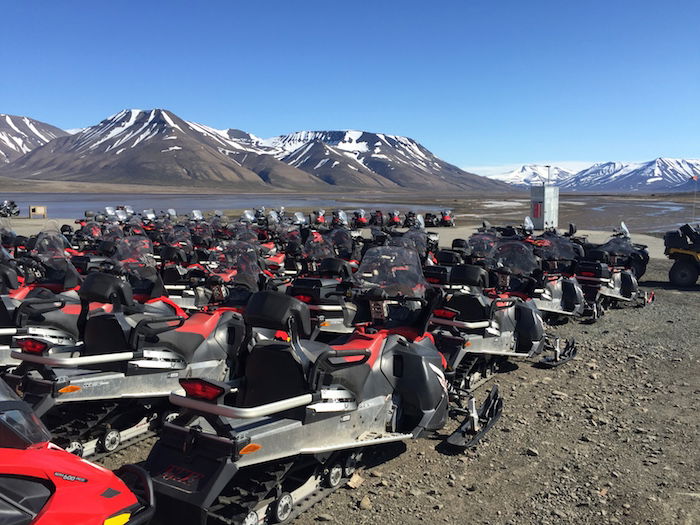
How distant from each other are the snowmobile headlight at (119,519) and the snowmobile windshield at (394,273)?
386cm

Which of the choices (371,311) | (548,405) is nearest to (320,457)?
(371,311)

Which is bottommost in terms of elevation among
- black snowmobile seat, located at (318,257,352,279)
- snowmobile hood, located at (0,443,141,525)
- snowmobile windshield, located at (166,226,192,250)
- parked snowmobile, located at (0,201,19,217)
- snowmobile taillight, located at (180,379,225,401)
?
snowmobile hood, located at (0,443,141,525)

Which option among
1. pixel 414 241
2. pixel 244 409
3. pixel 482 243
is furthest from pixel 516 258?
pixel 244 409

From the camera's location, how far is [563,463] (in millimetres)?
5773

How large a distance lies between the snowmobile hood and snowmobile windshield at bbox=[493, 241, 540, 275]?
8223 millimetres

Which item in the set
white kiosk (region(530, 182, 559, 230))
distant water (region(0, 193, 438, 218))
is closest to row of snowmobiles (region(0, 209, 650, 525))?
white kiosk (region(530, 182, 559, 230))

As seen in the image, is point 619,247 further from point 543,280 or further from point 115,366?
point 115,366

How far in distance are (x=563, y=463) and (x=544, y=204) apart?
1159 inches

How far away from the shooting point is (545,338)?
9438mm

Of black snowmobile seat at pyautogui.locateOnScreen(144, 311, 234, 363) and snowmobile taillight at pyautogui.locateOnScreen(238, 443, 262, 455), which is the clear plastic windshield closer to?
black snowmobile seat at pyautogui.locateOnScreen(144, 311, 234, 363)

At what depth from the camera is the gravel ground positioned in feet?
16.1

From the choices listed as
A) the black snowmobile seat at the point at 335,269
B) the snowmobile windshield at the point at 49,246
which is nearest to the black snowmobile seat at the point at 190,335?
the black snowmobile seat at the point at 335,269

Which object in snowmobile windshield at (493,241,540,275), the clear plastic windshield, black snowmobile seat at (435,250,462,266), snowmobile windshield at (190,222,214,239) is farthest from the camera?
snowmobile windshield at (190,222,214,239)

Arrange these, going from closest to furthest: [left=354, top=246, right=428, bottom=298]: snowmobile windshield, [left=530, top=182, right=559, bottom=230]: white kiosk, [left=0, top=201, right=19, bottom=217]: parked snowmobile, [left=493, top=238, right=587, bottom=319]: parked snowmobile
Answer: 1. [left=354, top=246, right=428, bottom=298]: snowmobile windshield
2. [left=493, top=238, right=587, bottom=319]: parked snowmobile
3. [left=530, top=182, right=559, bottom=230]: white kiosk
4. [left=0, top=201, right=19, bottom=217]: parked snowmobile
